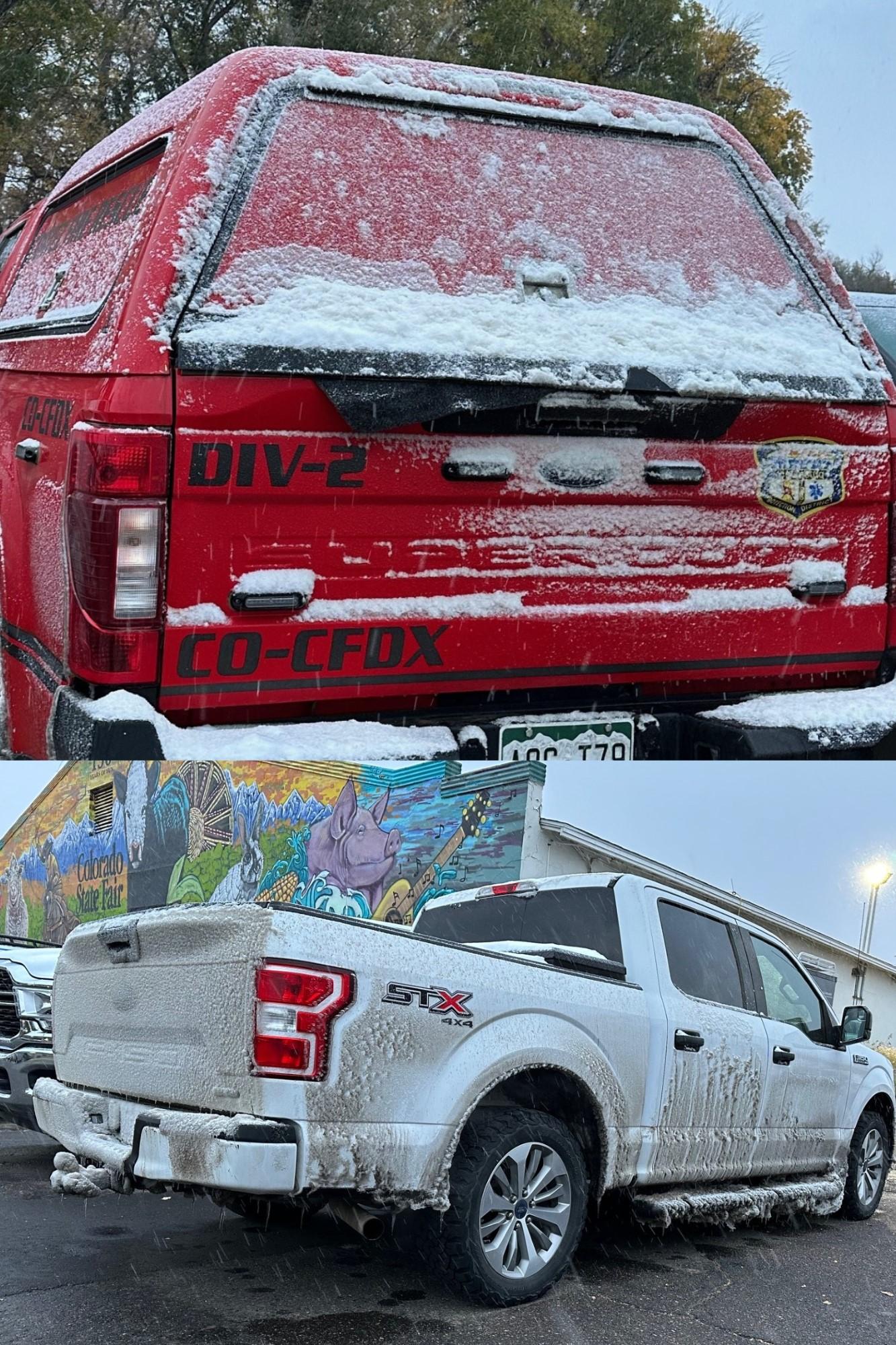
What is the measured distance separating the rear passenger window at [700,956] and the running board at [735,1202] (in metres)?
0.66

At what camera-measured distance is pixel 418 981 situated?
142 inches

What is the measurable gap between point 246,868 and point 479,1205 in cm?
1298

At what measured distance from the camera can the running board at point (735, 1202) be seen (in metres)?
4.43

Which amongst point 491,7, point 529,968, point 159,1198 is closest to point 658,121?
point 529,968

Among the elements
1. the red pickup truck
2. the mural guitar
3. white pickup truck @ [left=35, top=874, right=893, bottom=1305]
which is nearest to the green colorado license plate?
the red pickup truck

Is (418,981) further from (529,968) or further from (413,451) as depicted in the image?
(413,451)

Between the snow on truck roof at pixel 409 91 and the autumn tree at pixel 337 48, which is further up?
the autumn tree at pixel 337 48

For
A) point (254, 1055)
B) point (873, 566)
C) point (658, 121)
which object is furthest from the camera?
point (658, 121)

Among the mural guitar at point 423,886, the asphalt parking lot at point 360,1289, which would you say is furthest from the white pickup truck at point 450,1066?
the mural guitar at point 423,886

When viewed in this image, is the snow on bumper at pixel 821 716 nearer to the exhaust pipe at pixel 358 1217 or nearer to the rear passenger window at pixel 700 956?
the rear passenger window at pixel 700 956

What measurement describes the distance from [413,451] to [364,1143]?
183 cm

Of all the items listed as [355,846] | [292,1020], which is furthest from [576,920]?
[355,846]

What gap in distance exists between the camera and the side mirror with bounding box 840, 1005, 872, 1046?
5840 millimetres

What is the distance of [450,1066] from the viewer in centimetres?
370
